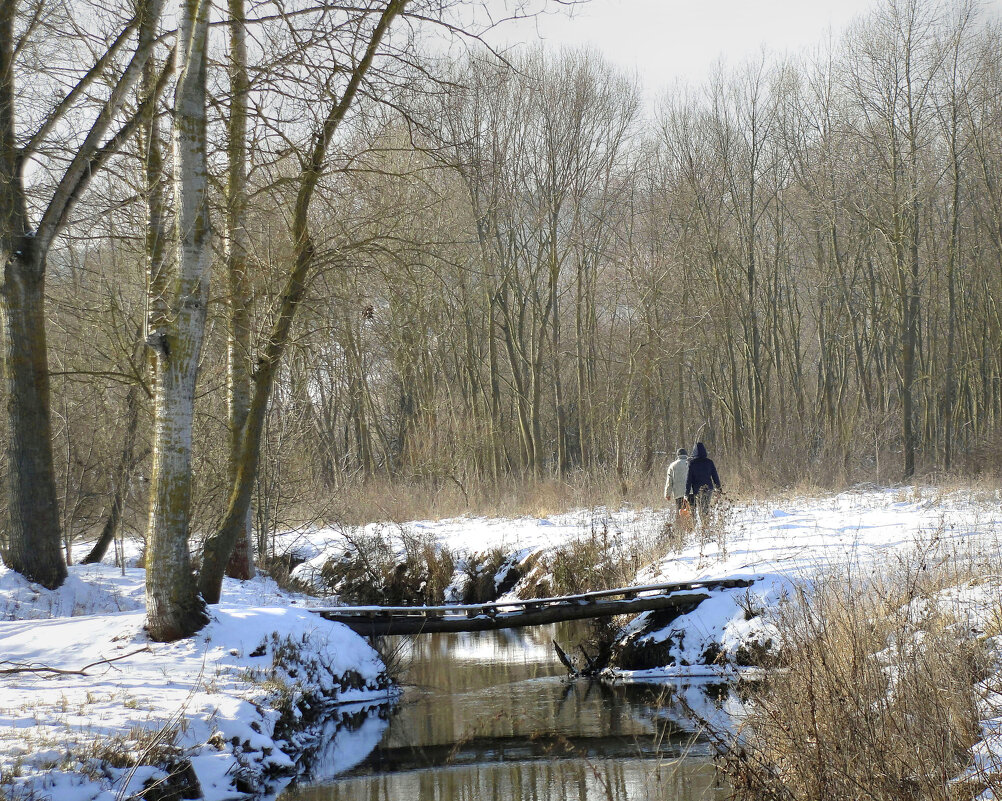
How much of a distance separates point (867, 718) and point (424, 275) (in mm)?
18819

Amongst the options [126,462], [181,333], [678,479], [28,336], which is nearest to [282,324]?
[181,333]

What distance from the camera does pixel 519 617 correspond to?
37.2ft

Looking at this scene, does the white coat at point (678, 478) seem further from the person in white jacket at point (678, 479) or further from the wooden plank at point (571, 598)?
the wooden plank at point (571, 598)

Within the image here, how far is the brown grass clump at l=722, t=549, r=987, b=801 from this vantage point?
451 centimetres

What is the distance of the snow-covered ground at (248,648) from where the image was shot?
20.5 ft

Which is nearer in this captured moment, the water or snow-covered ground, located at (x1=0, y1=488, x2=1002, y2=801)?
snow-covered ground, located at (x1=0, y1=488, x2=1002, y2=801)

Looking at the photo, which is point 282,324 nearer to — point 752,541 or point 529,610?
point 529,610

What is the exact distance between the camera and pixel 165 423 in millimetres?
8039

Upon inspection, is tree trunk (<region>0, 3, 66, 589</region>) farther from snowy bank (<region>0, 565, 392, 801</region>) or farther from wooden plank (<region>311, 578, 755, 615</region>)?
wooden plank (<region>311, 578, 755, 615</region>)

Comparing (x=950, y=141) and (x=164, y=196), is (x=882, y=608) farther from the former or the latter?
(x=950, y=141)

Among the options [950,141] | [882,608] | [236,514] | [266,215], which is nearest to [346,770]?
[236,514]

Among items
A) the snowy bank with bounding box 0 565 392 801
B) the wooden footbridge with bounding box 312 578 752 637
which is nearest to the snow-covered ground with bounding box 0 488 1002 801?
the snowy bank with bounding box 0 565 392 801

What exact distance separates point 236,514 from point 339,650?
1.99 meters

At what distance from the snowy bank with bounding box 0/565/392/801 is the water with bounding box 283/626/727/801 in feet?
1.42
